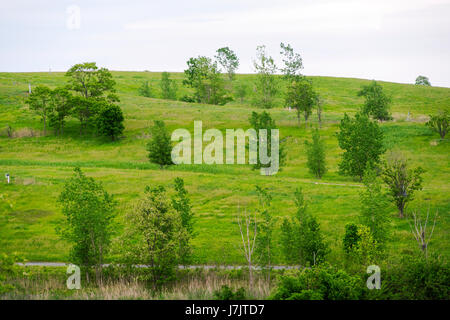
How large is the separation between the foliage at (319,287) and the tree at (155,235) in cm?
725

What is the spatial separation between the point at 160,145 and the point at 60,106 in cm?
3611

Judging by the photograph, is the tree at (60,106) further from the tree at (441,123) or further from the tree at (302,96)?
the tree at (441,123)

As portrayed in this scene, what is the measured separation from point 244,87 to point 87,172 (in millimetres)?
87382

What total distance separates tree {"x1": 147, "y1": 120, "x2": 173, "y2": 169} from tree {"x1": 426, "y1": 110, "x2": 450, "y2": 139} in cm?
4254

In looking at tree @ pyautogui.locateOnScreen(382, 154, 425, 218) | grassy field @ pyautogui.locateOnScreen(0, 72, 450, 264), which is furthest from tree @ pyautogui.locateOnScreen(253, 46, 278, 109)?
tree @ pyautogui.locateOnScreen(382, 154, 425, 218)

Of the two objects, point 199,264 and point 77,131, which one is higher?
point 77,131

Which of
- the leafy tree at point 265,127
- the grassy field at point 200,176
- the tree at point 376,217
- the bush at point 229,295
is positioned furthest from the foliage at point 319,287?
the leafy tree at point 265,127

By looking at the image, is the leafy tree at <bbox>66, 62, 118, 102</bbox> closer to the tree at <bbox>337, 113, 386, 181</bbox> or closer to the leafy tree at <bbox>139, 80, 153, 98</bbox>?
the leafy tree at <bbox>139, 80, 153, 98</bbox>

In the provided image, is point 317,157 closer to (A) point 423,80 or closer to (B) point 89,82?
(B) point 89,82
